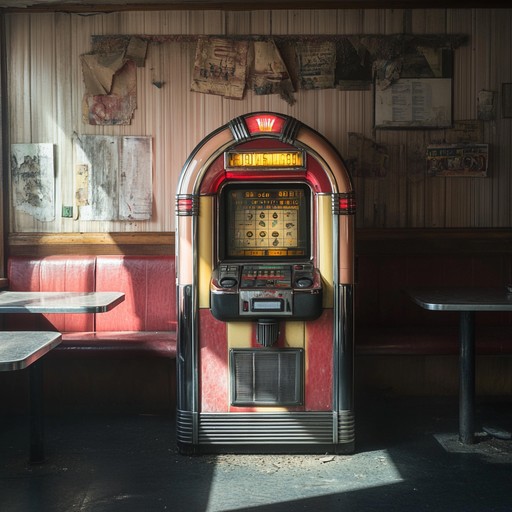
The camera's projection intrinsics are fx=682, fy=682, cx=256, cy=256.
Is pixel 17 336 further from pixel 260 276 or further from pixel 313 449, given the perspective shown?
pixel 313 449

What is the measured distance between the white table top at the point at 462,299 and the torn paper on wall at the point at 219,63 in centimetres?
202

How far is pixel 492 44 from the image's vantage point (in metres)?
5.00

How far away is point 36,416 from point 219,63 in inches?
108

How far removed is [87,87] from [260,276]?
217 centimetres

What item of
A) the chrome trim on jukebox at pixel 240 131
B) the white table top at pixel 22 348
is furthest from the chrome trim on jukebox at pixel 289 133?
the white table top at pixel 22 348

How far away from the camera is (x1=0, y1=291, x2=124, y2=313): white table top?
12.2ft

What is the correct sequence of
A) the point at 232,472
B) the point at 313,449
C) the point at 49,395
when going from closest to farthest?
1. the point at 232,472
2. the point at 313,449
3. the point at 49,395

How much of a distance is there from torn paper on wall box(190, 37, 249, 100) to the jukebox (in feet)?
3.84

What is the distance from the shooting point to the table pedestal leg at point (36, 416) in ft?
12.5

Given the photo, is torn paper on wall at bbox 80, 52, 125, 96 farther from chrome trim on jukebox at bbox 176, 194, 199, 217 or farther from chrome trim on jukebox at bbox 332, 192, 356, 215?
chrome trim on jukebox at bbox 332, 192, 356, 215

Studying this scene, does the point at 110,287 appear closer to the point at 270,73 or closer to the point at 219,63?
the point at 219,63

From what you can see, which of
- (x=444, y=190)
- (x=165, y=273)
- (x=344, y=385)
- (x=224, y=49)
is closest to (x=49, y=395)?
(x=165, y=273)

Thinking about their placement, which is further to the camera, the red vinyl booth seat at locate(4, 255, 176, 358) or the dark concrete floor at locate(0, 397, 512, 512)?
the red vinyl booth seat at locate(4, 255, 176, 358)

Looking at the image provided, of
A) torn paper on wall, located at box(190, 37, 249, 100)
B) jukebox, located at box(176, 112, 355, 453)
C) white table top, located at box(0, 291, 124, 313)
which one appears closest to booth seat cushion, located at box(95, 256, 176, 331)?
white table top, located at box(0, 291, 124, 313)
